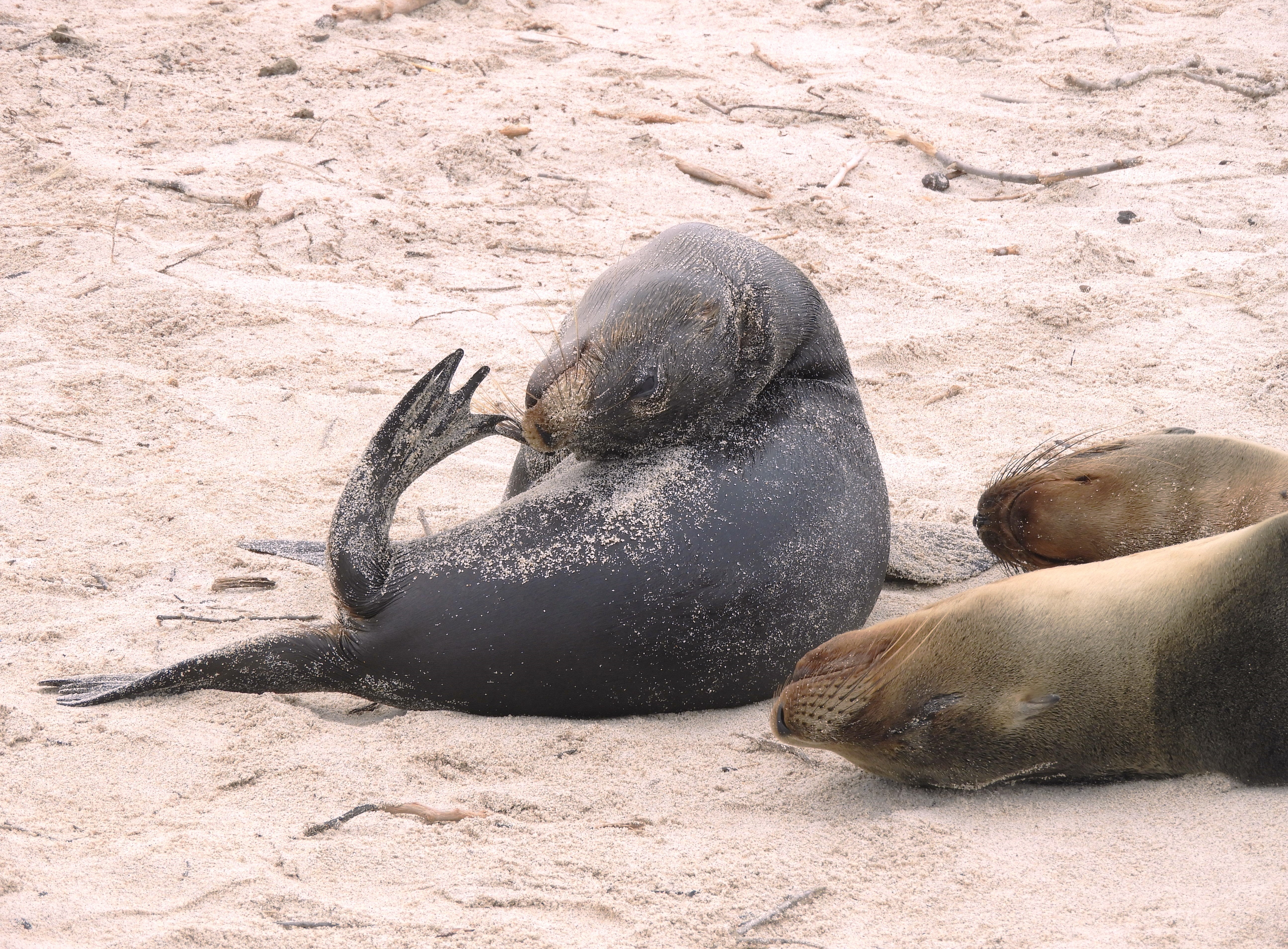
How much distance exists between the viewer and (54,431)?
15.5 feet

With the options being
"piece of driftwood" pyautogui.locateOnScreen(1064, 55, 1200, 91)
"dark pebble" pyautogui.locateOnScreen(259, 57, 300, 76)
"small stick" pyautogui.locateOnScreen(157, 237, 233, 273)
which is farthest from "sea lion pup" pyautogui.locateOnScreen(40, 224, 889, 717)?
"piece of driftwood" pyautogui.locateOnScreen(1064, 55, 1200, 91)

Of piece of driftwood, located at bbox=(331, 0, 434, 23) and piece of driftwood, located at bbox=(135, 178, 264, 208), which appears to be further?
piece of driftwood, located at bbox=(331, 0, 434, 23)

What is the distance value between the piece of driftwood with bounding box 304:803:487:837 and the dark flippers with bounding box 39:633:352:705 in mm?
624

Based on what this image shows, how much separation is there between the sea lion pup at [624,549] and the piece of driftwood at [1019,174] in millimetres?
4171

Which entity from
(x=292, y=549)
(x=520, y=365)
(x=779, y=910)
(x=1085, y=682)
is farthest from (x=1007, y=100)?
(x=779, y=910)

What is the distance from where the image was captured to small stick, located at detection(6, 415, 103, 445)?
4.71m

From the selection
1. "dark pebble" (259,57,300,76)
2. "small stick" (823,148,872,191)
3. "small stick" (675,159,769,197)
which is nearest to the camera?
"small stick" (675,159,769,197)

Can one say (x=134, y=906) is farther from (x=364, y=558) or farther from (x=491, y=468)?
(x=491, y=468)

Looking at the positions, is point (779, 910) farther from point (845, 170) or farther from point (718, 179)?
point (845, 170)

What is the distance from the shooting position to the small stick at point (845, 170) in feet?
23.8

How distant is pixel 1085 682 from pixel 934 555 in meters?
1.70

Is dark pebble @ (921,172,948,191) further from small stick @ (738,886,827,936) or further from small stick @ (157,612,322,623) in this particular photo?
small stick @ (738,886,827,936)

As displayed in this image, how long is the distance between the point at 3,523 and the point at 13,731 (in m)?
1.31

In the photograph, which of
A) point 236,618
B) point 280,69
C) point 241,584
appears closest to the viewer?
point 236,618
